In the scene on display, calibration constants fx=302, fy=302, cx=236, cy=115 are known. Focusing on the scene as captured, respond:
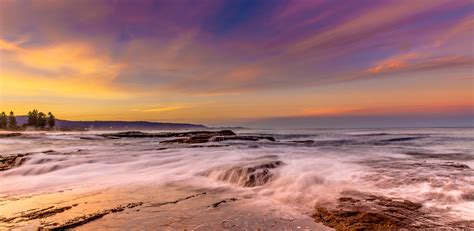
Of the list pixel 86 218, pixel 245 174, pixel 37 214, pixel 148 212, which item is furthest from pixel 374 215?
pixel 37 214

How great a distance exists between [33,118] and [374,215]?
146360 mm

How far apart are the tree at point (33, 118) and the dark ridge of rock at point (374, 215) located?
145 m

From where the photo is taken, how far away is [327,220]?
572cm

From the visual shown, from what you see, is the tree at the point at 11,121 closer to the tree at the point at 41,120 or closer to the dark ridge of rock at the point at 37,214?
the tree at the point at 41,120

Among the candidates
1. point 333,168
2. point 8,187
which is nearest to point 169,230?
point 8,187

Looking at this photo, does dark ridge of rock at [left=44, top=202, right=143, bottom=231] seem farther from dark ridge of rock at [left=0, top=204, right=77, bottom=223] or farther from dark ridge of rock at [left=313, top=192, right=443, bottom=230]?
dark ridge of rock at [left=313, top=192, right=443, bottom=230]

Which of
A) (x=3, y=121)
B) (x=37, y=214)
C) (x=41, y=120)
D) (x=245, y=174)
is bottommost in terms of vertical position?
(x=37, y=214)

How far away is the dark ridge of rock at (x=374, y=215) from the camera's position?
5.22 metres


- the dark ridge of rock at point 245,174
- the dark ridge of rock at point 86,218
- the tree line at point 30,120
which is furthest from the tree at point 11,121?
the dark ridge of rock at point 86,218

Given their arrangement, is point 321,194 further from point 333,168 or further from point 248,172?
point 333,168

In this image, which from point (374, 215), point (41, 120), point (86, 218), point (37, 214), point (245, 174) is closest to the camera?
point (374, 215)

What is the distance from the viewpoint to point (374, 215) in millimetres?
5672

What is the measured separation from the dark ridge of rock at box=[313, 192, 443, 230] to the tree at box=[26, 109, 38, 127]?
475ft

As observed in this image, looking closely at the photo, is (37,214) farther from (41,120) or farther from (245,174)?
(41,120)
